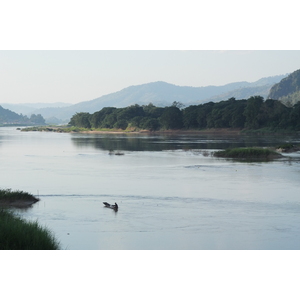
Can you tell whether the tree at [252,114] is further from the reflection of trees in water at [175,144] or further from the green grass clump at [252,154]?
the green grass clump at [252,154]

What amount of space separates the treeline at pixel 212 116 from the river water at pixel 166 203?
247 feet

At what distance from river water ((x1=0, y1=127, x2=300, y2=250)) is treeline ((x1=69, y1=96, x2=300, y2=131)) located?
7521 centimetres

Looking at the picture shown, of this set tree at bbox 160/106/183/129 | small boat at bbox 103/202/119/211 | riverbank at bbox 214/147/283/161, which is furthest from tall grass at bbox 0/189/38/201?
tree at bbox 160/106/183/129

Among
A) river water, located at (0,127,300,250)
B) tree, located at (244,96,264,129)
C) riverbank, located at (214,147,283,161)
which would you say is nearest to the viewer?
river water, located at (0,127,300,250)

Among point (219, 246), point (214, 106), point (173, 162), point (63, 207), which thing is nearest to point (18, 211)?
point (63, 207)

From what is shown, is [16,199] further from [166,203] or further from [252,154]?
[252,154]

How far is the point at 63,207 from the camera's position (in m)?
21.1

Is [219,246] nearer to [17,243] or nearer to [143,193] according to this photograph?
[17,243]

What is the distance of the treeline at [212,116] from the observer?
369 feet

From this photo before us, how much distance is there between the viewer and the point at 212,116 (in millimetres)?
124250

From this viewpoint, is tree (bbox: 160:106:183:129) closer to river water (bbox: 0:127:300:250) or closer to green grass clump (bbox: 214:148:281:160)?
green grass clump (bbox: 214:148:281:160)

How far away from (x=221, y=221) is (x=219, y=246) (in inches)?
139

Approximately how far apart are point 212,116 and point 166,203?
340 ft

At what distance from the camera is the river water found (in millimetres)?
15750
